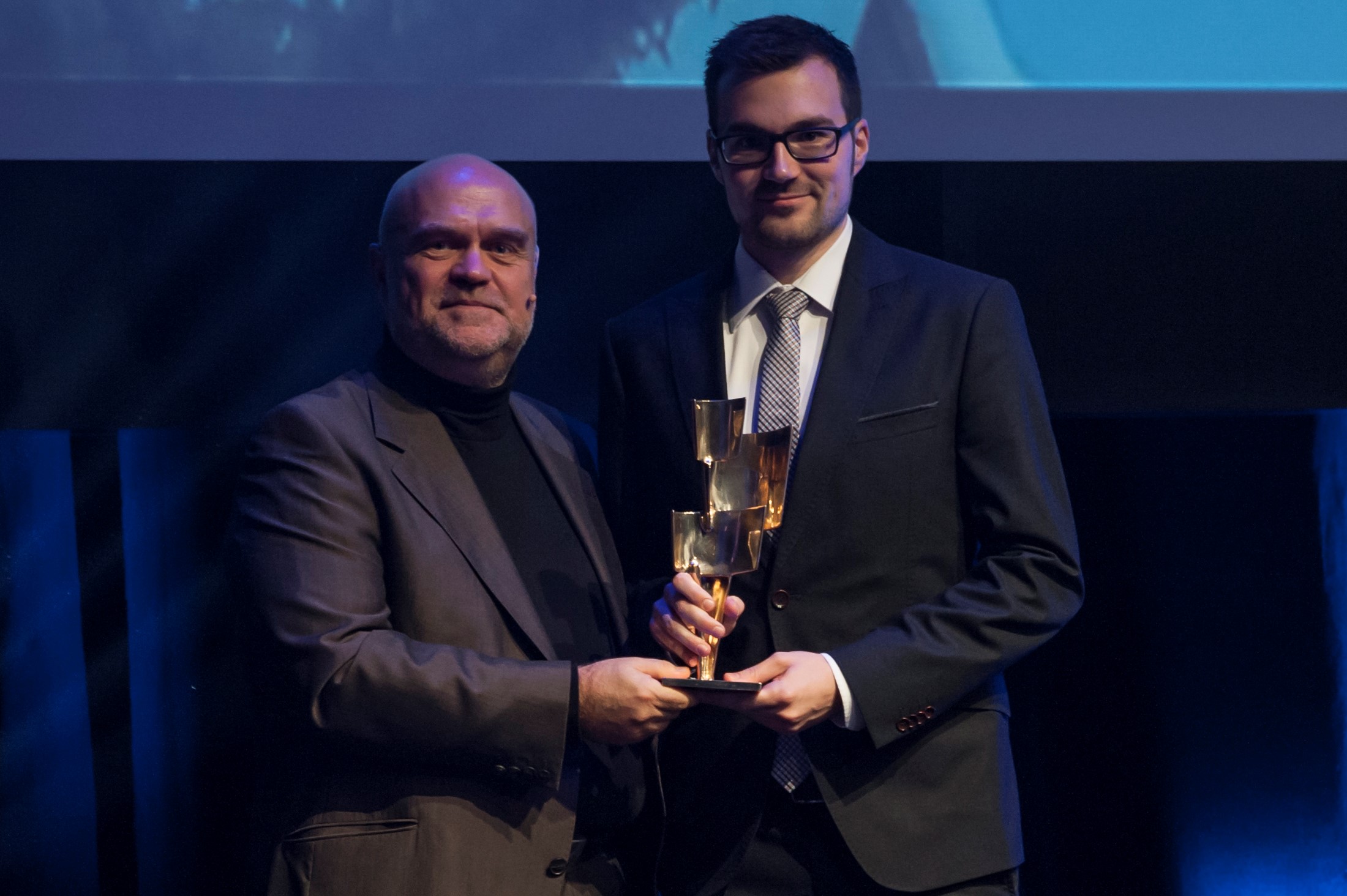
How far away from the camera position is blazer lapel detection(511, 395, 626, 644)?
207cm

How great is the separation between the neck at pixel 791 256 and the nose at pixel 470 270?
1.38ft

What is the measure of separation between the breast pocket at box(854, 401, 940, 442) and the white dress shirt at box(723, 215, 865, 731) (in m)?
0.09

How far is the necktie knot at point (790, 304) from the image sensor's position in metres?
1.94

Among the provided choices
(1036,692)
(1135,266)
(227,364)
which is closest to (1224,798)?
(1036,692)

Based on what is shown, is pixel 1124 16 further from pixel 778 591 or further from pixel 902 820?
pixel 902 820

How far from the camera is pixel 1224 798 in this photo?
2773 millimetres

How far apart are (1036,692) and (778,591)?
45.3 inches

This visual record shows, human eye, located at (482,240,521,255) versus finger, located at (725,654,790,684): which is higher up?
human eye, located at (482,240,521,255)

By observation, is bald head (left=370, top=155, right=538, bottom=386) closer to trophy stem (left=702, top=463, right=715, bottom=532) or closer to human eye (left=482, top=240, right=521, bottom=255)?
human eye (left=482, top=240, right=521, bottom=255)

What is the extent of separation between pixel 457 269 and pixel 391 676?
2.21ft

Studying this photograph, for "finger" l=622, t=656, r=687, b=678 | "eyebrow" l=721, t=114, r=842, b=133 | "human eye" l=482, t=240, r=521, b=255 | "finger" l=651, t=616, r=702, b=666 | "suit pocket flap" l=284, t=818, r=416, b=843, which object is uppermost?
"eyebrow" l=721, t=114, r=842, b=133

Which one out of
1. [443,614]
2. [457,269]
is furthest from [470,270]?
[443,614]

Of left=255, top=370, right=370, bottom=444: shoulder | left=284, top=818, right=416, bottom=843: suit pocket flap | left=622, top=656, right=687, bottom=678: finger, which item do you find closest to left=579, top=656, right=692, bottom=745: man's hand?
left=622, top=656, right=687, bottom=678: finger

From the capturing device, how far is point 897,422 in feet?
5.98
